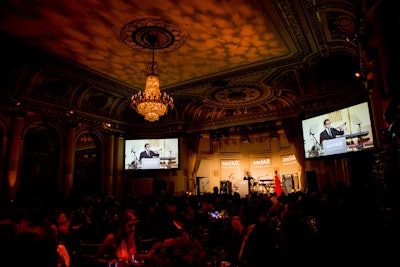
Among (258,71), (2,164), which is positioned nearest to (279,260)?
(258,71)

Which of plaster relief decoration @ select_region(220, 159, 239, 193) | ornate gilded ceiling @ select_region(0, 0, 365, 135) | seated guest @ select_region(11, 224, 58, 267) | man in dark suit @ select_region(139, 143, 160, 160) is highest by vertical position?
ornate gilded ceiling @ select_region(0, 0, 365, 135)

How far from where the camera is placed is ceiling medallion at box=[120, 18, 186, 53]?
6.96 metres

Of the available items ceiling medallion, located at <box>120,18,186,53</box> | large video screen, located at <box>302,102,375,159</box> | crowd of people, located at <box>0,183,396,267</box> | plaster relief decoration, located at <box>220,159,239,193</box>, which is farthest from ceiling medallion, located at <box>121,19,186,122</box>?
plaster relief decoration, located at <box>220,159,239,193</box>

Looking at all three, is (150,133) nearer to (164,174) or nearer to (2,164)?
(164,174)

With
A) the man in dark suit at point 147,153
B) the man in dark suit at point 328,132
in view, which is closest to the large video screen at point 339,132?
the man in dark suit at point 328,132

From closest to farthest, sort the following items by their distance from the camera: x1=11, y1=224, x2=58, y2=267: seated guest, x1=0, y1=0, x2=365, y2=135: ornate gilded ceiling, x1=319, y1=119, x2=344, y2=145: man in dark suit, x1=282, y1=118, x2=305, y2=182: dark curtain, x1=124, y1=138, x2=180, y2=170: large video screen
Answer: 1. x1=11, y1=224, x2=58, y2=267: seated guest
2. x1=0, y1=0, x2=365, y2=135: ornate gilded ceiling
3. x1=319, y1=119, x2=344, y2=145: man in dark suit
4. x1=282, y1=118, x2=305, y2=182: dark curtain
5. x1=124, y1=138, x2=180, y2=170: large video screen

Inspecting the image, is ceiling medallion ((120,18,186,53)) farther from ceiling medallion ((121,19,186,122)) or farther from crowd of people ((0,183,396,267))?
crowd of people ((0,183,396,267))

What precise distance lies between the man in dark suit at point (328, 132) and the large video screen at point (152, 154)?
6.48 meters

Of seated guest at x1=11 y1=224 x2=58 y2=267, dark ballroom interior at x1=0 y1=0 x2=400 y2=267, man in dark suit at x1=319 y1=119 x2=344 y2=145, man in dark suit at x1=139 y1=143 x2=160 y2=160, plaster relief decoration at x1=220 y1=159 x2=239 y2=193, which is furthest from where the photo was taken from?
plaster relief decoration at x1=220 y1=159 x2=239 y2=193

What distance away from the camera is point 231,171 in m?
16.2

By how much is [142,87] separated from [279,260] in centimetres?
913

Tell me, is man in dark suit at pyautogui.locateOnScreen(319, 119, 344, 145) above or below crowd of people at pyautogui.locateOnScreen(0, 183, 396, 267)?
above

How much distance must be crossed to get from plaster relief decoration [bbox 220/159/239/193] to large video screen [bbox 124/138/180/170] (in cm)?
396

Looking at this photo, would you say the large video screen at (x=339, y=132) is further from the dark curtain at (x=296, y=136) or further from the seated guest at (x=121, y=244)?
the seated guest at (x=121, y=244)
